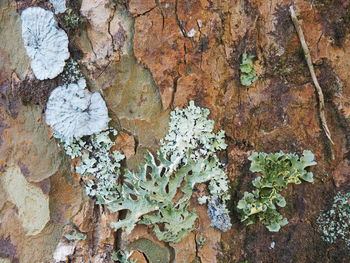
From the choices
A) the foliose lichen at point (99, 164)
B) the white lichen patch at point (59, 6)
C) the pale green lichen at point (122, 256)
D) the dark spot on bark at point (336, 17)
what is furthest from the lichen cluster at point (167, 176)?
the dark spot on bark at point (336, 17)

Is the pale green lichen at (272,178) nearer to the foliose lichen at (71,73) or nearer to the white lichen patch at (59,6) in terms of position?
the foliose lichen at (71,73)

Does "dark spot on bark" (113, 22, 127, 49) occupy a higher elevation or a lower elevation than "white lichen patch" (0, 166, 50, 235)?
higher

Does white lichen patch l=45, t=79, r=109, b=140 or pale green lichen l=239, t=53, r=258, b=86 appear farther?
pale green lichen l=239, t=53, r=258, b=86

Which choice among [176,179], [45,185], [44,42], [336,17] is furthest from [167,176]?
[336,17]

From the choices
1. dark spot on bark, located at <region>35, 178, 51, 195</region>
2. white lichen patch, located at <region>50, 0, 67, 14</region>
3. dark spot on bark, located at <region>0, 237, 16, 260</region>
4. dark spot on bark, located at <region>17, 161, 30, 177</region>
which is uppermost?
white lichen patch, located at <region>50, 0, 67, 14</region>

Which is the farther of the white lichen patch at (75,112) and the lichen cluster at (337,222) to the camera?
the lichen cluster at (337,222)

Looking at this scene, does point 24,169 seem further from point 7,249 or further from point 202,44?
point 202,44

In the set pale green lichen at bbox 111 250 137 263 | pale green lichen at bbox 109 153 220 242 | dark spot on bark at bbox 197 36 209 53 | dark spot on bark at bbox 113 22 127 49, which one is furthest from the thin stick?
pale green lichen at bbox 111 250 137 263

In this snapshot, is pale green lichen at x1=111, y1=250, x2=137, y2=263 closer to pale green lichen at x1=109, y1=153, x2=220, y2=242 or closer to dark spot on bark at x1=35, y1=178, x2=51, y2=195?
pale green lichen at x1=109, y1=153, x2=220, y2=242
